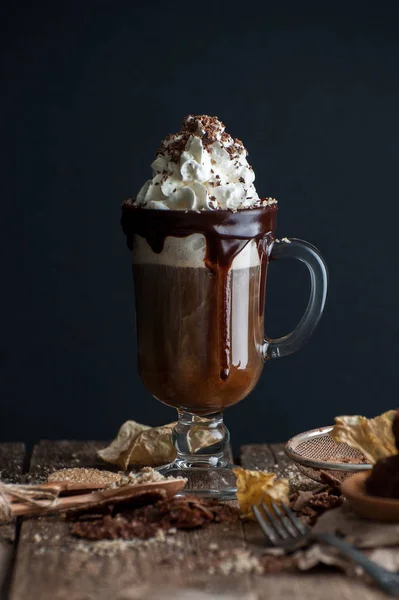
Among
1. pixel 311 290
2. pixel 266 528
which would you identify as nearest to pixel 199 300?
pixel 311 290

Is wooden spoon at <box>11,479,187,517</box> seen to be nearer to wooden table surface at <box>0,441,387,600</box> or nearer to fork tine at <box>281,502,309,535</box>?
wooden table surface at <box>0,441,387,600</box>

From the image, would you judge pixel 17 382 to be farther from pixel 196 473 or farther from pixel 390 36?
pixel 390 36

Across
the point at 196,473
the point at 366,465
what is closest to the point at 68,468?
the point at 196,473

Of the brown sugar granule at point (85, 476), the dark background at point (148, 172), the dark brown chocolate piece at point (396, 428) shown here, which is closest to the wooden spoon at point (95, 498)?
the brown sugar granule at point (85, 476)

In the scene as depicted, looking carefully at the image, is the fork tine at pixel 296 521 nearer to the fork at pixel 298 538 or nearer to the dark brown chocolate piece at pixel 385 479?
the fork at pixel 298 538

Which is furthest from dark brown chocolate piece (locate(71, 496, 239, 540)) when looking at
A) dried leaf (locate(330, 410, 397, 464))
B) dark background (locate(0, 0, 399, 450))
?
dark background (locate(0, 0, 399, 450))

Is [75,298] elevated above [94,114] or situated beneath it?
situated beneath
